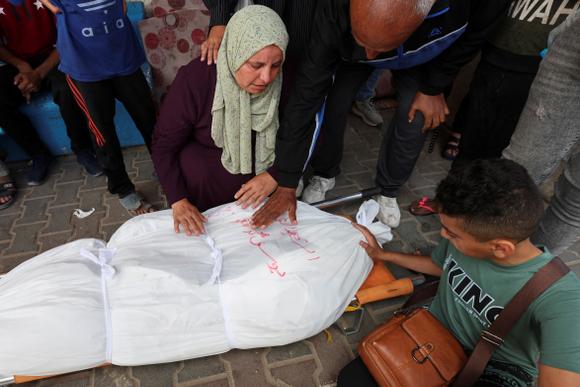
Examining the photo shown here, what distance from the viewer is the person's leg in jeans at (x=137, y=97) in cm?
212

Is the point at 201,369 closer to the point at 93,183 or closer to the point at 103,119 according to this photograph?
the point at 103,119

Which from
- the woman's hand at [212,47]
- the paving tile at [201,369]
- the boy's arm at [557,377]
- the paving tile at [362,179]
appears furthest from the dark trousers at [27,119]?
the boy's arm at [557,377]

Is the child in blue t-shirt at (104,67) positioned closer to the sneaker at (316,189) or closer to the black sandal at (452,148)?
the sneaker at (316,189)

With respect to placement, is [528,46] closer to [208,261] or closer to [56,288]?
[208,261]

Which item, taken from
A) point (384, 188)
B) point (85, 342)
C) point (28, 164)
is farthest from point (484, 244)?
point (28, 164)

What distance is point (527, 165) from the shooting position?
155cm

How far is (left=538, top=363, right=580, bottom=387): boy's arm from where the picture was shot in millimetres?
889

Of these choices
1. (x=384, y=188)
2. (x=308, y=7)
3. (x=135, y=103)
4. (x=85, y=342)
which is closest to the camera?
(x=85, y=342)

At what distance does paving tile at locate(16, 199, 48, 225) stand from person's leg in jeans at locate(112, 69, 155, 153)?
3.19 ft

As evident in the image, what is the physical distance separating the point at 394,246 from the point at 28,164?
3052mm

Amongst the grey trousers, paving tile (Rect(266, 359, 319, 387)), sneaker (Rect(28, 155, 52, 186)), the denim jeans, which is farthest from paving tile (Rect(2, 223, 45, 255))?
the denim jeans

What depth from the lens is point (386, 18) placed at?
1.18 meters

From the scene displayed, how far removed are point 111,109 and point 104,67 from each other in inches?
10.6

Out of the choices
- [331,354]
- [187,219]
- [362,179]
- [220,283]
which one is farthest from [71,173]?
[331,354]
